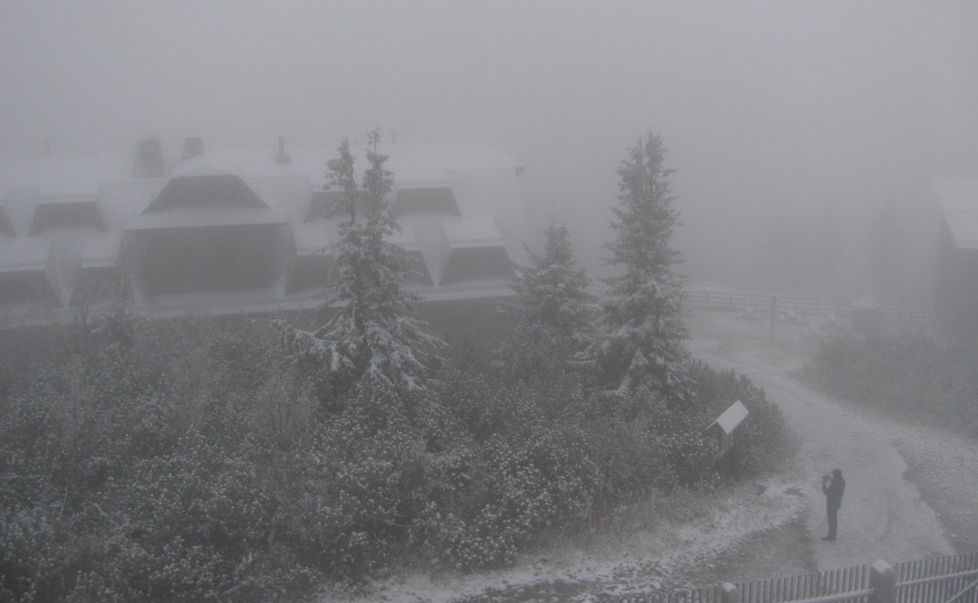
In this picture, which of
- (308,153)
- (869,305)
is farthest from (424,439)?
(869,305)

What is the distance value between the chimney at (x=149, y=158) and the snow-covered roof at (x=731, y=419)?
1049 inches

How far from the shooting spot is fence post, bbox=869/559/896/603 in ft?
33.0

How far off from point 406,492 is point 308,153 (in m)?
25.0

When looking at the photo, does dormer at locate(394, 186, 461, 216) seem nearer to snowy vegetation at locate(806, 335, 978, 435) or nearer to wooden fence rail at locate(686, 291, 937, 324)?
snowy vegetation at locate(806, 335, 978, 435)

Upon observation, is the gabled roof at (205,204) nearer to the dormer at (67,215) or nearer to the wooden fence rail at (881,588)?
the dormer at (67,215)

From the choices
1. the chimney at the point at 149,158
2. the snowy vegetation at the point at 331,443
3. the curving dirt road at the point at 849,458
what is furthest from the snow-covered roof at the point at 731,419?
the chimney at the point at 149,158

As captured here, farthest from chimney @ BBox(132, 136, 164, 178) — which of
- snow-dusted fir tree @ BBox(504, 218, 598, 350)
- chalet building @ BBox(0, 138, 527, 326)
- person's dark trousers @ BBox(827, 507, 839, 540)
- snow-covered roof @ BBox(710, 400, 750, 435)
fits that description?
person's dark trousers @ BBox(827, 507, 839, 540)

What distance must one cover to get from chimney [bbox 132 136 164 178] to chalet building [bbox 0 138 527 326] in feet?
0.55

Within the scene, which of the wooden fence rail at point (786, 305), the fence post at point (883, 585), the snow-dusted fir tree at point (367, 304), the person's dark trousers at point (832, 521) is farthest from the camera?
the wooden fence rail at point (786, 305)

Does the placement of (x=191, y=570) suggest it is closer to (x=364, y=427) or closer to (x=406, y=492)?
(x=406, y=492)

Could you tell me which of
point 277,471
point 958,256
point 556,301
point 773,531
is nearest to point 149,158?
point 556,301

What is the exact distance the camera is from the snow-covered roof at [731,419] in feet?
56.7

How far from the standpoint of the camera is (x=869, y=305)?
39.8m

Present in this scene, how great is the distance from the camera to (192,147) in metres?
33.7
